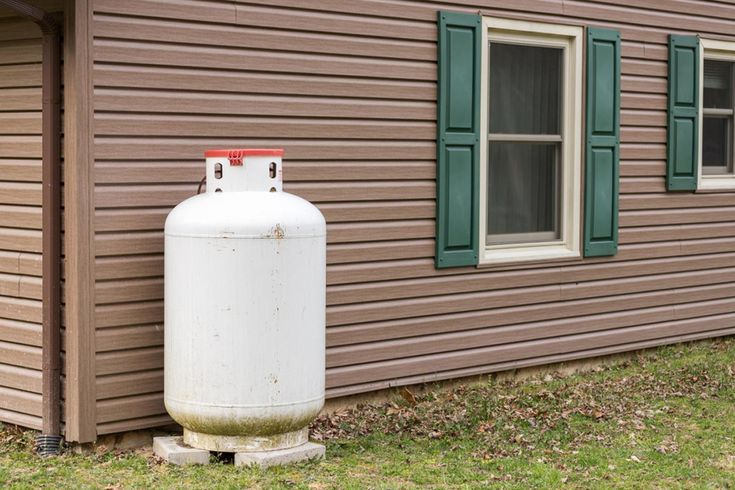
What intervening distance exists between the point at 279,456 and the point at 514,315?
294 cm

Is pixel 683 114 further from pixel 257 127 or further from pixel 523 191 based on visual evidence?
pixel 257 127

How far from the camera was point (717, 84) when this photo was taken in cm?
1088

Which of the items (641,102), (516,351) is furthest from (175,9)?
(641,102)

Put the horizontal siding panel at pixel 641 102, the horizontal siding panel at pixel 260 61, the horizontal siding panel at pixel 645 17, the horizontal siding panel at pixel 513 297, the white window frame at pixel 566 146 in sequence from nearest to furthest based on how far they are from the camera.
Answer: the horizontal siding panel at pixel 260 61, the horizontal siding panel at pixel 513 297, the white window frame at pixel 566 146, the horizontal siding panel at pixel 645 17, the horizontal siding panel at pixel 641 102

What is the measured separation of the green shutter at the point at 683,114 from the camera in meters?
10.1

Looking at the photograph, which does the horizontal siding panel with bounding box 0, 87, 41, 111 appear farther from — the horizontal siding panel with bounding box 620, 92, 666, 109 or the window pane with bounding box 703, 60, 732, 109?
the window pane with bounding box 703, 60, 732, 109

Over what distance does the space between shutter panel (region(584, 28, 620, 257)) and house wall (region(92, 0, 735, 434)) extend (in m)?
0.16

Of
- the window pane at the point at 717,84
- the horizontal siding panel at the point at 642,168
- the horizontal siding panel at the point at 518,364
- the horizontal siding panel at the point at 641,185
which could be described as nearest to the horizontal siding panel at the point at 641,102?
the horizontal siding panel at the point at 642,168

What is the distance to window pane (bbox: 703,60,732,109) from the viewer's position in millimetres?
10742

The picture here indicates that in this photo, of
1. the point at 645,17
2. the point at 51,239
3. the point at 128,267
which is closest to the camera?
the point at 51,239

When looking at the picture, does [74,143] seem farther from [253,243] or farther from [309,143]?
[309,143]

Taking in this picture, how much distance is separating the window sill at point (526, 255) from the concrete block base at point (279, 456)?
245 centimetres

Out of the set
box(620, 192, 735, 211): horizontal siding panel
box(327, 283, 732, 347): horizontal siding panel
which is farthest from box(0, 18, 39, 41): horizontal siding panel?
box(620, 192, 735, 211): horizontal siding panel

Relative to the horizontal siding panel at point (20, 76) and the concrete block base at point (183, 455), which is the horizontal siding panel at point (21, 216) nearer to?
the horizontal siding panel at point (20, 76)
